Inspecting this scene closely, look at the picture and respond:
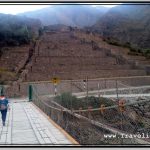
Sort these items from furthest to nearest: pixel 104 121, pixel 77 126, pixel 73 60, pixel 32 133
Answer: pixel 73 60 < pixel 104 121 < pixel 77 126 < pixel 32 133

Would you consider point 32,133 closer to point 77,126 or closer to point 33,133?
point 33,133

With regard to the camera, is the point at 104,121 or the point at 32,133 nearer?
the point at 32,133

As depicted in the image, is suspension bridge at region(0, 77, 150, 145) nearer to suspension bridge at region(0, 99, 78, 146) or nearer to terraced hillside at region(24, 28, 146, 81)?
suspension bridge at region(0, 99, 78, 146)

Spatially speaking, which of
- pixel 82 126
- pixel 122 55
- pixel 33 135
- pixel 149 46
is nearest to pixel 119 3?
pixel 33 135

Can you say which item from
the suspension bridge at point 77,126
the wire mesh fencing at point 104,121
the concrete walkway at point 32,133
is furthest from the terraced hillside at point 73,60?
the concrete walkway at point 32,133

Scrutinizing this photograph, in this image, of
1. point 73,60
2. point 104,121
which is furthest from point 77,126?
point 73,60

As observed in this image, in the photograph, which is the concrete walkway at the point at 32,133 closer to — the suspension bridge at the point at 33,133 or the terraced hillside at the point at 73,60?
the suspension bridge at the point at 33,133

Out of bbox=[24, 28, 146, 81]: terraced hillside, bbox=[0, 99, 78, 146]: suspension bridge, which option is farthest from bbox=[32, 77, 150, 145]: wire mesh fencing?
bbox=[24, 28, 146, 81]: terraced hillside

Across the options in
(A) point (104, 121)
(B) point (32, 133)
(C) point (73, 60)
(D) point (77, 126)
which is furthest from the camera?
(C) point (73, 60)

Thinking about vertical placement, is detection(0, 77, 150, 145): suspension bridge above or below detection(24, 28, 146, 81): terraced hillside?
below

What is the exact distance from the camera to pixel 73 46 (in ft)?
136

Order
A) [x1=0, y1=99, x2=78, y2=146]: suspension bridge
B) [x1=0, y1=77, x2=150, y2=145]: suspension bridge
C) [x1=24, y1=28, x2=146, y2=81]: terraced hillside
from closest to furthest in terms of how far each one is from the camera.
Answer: [x1=0, y1=99, x2=78, y2=146]: suspension bridge → [x1=0, y1=77, x2=150, y2=145]: suspension bridge → [x1=24, y1=28, x2=146, y2=81]: terraced hillside

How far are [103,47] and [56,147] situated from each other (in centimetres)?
3468

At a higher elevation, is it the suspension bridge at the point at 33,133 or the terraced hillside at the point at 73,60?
the terraced hillside at the point at 73,60
